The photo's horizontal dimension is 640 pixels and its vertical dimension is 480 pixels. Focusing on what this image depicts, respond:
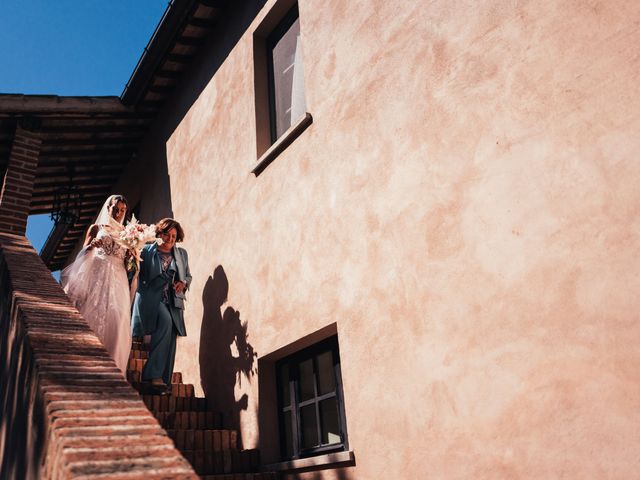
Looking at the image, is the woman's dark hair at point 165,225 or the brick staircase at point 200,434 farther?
the woman's dark hair at point 165,225

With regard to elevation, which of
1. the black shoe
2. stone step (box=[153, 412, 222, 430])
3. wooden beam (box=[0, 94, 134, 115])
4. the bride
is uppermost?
wooden beam (box=[0, 94, 134, 115])

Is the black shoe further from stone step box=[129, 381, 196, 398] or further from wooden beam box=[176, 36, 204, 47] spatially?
wooden beam box=[176, 36, 204, 47]

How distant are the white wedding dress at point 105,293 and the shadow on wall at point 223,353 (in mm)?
1009

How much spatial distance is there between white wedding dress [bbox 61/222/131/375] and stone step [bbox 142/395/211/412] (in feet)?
1.46

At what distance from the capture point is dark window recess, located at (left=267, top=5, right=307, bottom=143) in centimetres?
624

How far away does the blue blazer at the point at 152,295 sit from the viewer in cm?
611

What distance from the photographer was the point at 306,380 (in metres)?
5.16

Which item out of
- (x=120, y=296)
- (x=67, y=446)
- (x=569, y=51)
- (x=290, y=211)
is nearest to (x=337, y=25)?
(x=290, y=211)

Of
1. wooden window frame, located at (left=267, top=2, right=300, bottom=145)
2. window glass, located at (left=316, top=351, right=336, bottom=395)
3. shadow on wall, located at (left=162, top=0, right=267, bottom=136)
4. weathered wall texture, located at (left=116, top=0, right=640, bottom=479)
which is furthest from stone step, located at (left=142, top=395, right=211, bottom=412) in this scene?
shadow on wall, located at (left=162, top=0, right=267, bottom=136)

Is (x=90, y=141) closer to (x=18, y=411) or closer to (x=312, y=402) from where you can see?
(x=312, y=402)

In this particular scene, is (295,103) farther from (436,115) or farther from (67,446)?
(67,446)

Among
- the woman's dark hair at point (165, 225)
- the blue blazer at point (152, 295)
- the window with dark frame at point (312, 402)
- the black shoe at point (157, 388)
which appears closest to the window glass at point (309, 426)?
the window with dark frame at point (312, 402)

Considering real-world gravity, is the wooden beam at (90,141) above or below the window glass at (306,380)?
above

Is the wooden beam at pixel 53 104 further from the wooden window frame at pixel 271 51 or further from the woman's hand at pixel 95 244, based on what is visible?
the wooden window frame at pixel 271 51
